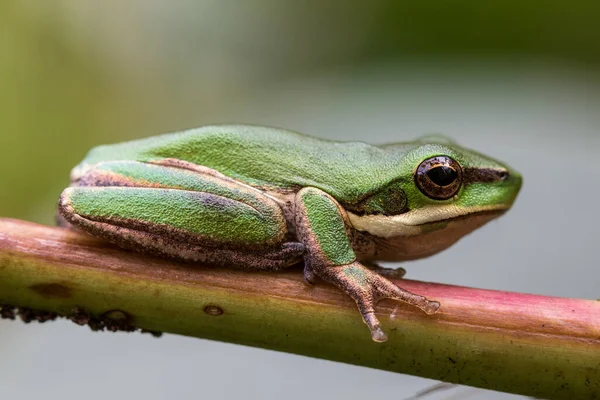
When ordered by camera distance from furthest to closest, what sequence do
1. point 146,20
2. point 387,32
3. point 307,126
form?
point 146,20 → point 387,32 → point 307,126

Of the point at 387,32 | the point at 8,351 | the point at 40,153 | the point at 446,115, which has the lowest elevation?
the point at 8,351

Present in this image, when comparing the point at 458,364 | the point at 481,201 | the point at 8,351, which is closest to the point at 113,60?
the point at 8,351

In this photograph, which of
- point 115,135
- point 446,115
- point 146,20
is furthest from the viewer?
point 146,20

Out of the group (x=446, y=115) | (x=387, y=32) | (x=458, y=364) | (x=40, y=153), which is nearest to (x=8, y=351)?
(x=40, y=153)

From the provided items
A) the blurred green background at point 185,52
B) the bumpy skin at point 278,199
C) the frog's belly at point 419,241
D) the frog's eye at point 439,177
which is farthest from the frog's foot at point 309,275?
the blurred green background at point 185,52

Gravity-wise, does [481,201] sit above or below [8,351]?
above

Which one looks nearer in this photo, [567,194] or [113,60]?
[567,194]

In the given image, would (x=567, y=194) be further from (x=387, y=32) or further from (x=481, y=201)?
(x=387, y=32)
